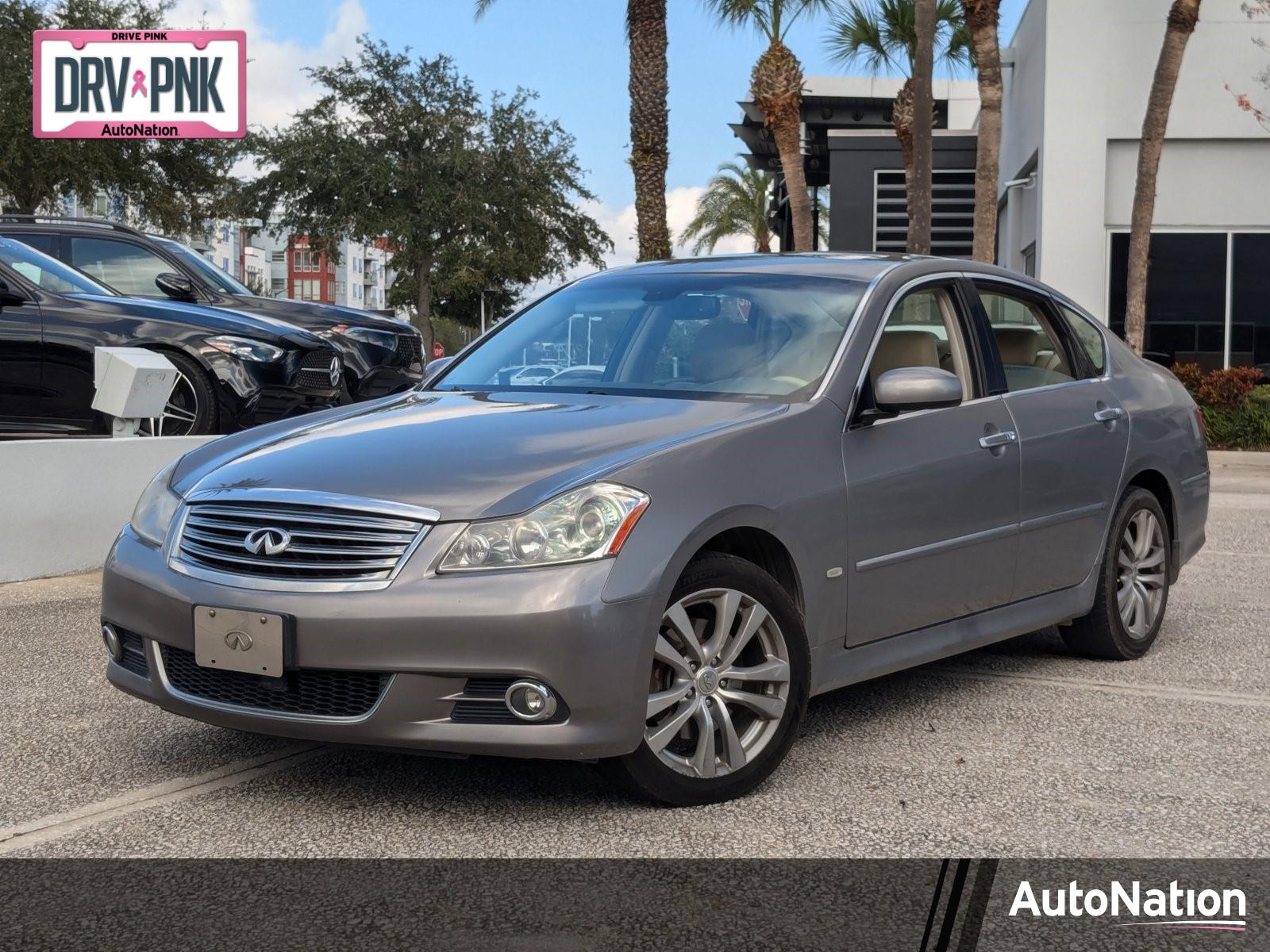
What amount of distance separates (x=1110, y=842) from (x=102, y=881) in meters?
2.47

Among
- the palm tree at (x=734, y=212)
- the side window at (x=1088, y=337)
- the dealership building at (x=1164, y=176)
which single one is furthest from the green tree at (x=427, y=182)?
the side window at (x=1088, y=337)

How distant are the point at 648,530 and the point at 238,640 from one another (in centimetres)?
111

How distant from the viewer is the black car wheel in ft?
35.9

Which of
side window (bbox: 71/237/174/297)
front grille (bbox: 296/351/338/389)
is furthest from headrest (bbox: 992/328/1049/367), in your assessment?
side window (bbox: 71/237/174/297)

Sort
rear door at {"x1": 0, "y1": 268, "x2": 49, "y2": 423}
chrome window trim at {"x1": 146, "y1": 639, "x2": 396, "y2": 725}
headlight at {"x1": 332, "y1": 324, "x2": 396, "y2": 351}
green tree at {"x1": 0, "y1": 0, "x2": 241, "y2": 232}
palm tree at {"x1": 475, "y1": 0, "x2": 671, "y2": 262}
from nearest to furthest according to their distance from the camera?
chrome window trim at {"x1": 146, "y1": 639, "x2": 396, "y2": 725} < rear door at {"x1": 0, "y1": 268, "x2": 49, "y2": 423} < headlight at {"x1": 332, "y1": 324, "x2": 396, "y2": 351} < palm tree at {"x1": 475, "y1": 0, "x2": 671, "y2": 262} < green tree at {"x1": 0, "y1": 0, "x2": 241, "y2": 232}

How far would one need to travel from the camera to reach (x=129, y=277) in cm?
1232

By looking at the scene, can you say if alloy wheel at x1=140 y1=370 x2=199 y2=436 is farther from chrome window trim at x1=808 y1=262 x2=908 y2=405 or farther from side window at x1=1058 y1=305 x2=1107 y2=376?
chrome window trim at x1=808 y1=262 x2=908 y2=405

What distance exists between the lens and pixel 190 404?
434 inches

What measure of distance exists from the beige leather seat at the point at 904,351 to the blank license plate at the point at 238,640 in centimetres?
212

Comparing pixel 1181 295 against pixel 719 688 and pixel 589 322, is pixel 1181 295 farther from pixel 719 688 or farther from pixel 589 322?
pixel 719 688

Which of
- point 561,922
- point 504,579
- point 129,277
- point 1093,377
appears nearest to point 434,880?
point 561,922

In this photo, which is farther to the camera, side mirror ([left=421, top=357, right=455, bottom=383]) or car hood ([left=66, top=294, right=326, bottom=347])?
car hood ([left=66, top=294, right=326, bottom=347])

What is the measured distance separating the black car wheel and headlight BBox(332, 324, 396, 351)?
1.28m

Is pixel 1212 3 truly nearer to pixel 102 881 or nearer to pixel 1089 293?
pixel 1089 293
